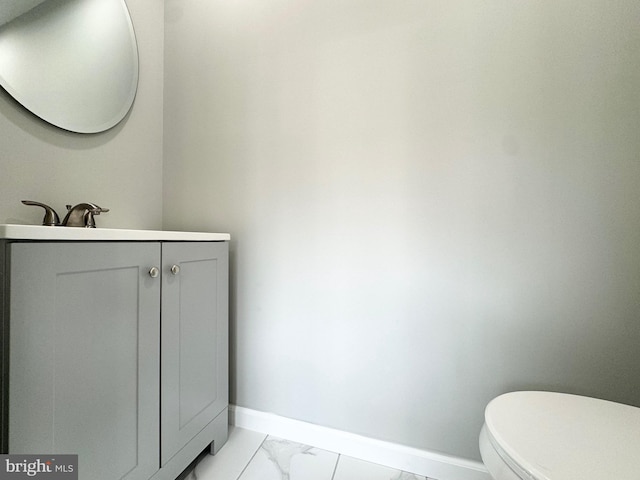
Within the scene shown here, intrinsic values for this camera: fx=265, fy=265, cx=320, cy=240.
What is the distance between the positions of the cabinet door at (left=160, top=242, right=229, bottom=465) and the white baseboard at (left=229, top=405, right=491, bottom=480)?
0.18 meters

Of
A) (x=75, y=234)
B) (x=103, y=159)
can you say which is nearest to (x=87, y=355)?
(x=75, y=234)

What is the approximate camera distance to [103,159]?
3.48ft

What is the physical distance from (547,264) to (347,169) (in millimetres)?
731

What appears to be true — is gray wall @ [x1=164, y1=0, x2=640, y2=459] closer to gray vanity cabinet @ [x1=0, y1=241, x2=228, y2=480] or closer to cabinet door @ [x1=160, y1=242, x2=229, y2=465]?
cabinet door @ [x1=160, y1=242, x2=229, y2=465]

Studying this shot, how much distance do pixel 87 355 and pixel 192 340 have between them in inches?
13.1

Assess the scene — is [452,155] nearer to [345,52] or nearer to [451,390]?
[345,52]

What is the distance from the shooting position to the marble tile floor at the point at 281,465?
928 millimetres

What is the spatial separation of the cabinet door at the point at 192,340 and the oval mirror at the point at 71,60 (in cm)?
65

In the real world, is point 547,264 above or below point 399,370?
above

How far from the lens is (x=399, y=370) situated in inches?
38.3

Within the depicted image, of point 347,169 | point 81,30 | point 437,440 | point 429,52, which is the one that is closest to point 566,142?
point 429,52

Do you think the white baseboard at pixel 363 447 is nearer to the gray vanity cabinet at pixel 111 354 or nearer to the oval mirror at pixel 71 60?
the gray vanity cabinet at pixel 111 354

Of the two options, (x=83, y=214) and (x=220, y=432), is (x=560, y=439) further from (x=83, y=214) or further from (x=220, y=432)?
(x=83, y=214)

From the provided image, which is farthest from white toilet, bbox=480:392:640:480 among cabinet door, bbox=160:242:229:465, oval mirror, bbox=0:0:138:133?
oval mirror, bbox=0:0:138:133
